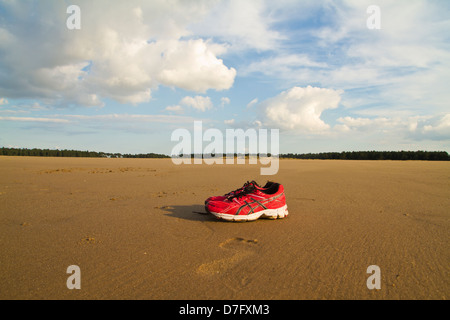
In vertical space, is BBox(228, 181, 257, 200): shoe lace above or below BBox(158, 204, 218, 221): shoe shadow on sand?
above

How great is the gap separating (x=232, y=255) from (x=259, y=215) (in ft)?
4.11

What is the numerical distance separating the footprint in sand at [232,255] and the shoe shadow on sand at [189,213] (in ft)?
3.09

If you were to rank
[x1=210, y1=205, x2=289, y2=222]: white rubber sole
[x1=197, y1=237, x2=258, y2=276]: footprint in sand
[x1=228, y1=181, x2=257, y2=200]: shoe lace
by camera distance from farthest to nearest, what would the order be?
[x1=228, y1=181, x2=257, y2=200]: shoe lace → [x1=210, y1=205, x2=289, y2=222]: white rubber sole → [x1=197, y1=237, x2=258, y2=276]: footprint in sand

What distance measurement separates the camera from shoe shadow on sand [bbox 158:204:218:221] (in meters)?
3.70

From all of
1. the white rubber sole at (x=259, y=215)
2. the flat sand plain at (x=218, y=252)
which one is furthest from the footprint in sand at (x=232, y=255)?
the white rubber sole at (x=259, y=215)

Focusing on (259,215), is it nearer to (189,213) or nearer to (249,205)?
(249,205)

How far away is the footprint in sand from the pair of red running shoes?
23.9 inches

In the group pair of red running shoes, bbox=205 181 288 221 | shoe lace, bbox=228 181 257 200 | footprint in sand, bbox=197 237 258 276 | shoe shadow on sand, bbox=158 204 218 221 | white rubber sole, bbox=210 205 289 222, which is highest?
shoe lace, bbox=228 181 257 200

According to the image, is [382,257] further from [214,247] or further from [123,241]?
[123,241]

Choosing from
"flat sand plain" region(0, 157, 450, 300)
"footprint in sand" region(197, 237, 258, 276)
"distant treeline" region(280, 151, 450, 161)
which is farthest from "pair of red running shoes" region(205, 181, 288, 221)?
"distant treeline" region(280, 151, 450, 161)

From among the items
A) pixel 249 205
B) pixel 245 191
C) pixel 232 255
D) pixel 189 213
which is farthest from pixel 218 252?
pixel 189 213

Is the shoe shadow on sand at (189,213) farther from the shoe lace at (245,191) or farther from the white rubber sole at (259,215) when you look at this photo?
the shoe lace at (245,191)

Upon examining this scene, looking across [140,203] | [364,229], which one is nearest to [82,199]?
[140,203]

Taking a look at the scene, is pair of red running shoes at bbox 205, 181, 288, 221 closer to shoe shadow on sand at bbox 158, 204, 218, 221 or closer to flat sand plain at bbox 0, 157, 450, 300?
flat sand plain at bbox 0, 157, 450, 300
